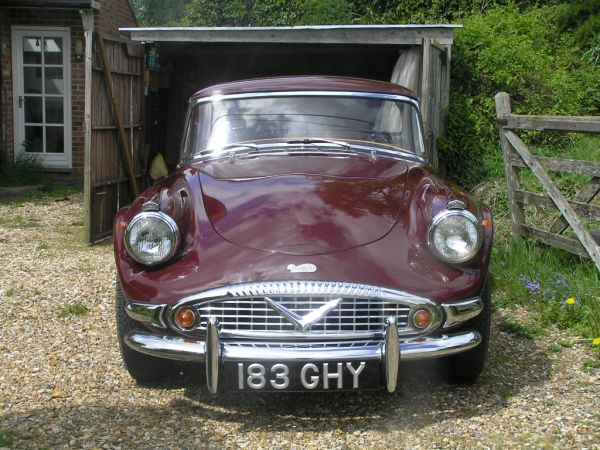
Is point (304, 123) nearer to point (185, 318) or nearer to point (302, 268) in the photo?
point (302, 268)

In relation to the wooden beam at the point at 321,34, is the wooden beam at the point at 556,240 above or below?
below

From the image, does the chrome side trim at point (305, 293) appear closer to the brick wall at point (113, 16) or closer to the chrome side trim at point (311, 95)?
the chrome side trim at point (311, 95)

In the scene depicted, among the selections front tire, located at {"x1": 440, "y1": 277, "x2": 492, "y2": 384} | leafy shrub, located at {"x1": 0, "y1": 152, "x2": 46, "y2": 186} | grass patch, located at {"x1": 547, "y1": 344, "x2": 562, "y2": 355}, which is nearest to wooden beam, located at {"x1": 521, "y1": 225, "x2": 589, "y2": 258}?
grass patch, located at {"x1": 547, "y1": 344, "x2": 562, "y2": 355}

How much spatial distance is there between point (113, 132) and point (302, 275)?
224 inches

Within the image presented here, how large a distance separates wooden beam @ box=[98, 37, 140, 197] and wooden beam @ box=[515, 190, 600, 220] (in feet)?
14.2

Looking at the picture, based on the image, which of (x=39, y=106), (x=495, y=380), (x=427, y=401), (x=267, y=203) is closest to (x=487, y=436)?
(x=427, y=401)

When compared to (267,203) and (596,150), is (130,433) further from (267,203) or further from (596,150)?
(596,150)

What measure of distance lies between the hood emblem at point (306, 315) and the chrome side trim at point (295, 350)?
11 centimetres

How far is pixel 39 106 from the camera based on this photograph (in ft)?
41.3

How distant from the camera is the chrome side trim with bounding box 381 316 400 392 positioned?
3.43 metres

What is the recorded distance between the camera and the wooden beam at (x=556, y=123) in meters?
5.63

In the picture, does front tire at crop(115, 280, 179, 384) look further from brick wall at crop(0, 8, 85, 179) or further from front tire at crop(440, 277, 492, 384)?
brick wall at crop(0, 8, 85, 179)

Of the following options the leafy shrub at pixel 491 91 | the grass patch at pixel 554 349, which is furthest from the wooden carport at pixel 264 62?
the grass patch at pixel 554 349

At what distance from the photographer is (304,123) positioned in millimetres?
4969
